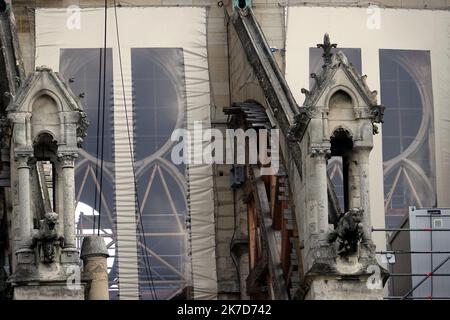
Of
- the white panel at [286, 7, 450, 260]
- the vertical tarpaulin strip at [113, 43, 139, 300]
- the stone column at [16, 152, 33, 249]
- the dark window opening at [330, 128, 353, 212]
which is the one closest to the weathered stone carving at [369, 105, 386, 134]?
the dark window opening at [330, 128, 353, 212]

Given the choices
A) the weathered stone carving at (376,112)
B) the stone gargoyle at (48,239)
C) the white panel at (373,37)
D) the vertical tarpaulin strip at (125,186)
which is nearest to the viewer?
the stone gargoyle at (48,239)

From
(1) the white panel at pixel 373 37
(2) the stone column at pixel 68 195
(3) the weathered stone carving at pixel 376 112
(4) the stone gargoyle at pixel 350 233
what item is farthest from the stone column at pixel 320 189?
(1) the white panel at pixel 373 37

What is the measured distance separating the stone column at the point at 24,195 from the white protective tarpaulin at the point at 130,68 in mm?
10877

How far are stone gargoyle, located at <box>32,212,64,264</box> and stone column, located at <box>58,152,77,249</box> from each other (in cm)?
48

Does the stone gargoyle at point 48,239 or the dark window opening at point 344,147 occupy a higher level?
the dark window opening at point 344,147

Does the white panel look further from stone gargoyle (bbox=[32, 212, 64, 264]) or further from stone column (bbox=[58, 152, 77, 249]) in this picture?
stone gargoyle (bbox=[32, 212, 64, 264])

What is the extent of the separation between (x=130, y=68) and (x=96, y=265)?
1119 centimetres

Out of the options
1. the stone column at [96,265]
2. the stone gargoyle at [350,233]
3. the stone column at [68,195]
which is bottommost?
the stone column at [96,265]

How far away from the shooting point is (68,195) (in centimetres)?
5769

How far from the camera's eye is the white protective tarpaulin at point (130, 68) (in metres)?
68.9

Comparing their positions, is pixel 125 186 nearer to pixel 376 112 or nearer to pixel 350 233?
pixel 376 112

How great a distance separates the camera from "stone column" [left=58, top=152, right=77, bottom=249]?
5728 centimetres

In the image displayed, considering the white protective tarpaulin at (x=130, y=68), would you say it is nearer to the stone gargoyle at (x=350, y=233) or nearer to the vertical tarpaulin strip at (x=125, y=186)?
the vertical tarpaulin strip at (x=125, y=186)
